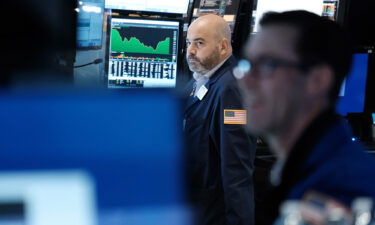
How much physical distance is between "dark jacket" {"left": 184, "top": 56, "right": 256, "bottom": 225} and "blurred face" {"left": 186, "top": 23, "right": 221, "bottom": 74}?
0.59 feet

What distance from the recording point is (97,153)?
61cm

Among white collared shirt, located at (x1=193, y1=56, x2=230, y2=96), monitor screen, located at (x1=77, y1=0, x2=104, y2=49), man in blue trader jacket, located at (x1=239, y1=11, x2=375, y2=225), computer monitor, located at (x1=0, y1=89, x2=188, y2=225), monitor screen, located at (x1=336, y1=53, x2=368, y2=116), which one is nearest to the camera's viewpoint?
computer monitor, located at (x1=0, y1=89, x2=188, y2=225)

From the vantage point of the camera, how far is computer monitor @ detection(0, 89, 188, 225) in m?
0.58

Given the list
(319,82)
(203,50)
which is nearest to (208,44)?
(203,50)

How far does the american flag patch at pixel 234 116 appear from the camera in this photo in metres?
2.67

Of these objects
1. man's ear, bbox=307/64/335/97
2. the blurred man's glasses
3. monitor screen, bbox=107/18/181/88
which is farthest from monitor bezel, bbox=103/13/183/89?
man's ear, bbox=307/64/335/97

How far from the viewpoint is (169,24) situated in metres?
3.51

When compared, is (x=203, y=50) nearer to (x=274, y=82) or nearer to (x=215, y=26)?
(x=215, y=26)

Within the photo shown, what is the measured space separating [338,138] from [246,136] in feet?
4.85

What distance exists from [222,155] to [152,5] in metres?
1.31

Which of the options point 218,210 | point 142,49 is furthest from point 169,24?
point 218,210

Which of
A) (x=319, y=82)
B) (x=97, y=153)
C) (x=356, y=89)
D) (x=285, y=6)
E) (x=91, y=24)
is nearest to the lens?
(x=97, y=153)

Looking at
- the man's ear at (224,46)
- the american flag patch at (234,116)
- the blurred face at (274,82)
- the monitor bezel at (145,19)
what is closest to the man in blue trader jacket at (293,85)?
the blurred face at (274,82)

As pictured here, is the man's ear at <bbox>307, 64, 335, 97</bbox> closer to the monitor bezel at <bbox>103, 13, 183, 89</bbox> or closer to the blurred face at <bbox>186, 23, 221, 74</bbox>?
the blurred face at <bbox>186, 23, 221, 74</bbox>
